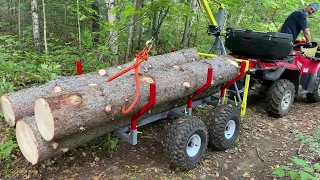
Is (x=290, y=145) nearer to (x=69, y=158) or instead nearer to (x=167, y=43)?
(x=69, y=158)

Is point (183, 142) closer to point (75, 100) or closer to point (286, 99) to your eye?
point (75, 100)

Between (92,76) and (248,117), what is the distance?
3.48m

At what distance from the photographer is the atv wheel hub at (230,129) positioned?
15.7 ft

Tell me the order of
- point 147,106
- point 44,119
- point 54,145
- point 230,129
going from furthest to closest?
point 230,129, point 147,106, point 54,145, point 44,119

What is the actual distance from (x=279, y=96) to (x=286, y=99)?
410 millimetres

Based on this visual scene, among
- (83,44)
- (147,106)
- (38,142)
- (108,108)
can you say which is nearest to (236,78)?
(147,106)

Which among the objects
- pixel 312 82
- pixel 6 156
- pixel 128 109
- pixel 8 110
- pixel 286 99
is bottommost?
pixel 6 156

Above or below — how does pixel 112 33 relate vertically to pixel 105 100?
above

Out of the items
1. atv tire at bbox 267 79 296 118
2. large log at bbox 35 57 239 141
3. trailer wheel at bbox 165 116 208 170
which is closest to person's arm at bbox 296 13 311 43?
atv tire at bbox 267 79 296 118

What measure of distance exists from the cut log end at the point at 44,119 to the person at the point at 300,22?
19.0 feet

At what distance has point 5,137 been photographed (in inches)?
165

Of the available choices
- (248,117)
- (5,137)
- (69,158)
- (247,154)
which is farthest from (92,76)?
(248,117)

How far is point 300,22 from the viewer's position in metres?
6.57

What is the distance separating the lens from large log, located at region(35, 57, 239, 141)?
9.82 ft
